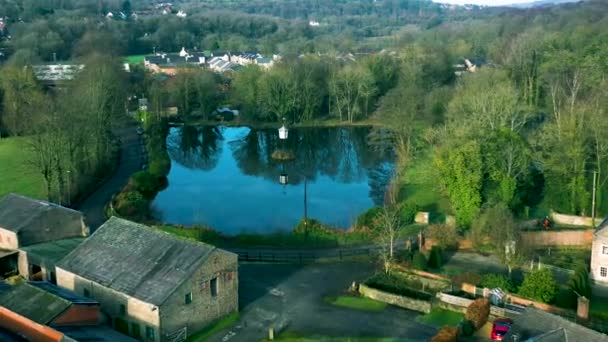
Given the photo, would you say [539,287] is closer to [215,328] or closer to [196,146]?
[215,328]

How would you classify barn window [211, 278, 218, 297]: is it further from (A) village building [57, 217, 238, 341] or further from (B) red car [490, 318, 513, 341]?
(B) red car [490, 318, 513, 341]

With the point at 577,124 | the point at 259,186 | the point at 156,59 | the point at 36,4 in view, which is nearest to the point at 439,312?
the point at 577,124

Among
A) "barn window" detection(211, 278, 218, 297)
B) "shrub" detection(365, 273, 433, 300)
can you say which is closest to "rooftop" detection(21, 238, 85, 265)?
"barn window" detection(211, 278, 218, 297)

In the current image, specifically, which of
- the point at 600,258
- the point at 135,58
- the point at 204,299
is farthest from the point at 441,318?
the point at 135,58

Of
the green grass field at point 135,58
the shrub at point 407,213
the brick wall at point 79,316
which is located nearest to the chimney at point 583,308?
the shrub at point 407,213

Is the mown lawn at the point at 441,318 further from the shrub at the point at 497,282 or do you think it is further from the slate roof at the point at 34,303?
the slate roof at the point at 34,303

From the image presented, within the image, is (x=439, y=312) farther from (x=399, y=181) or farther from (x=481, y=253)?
(x=399, y=181)
